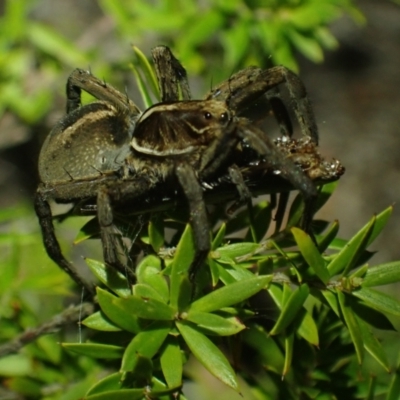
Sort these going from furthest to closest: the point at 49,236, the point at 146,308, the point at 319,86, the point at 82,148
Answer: the point at 319,86 < the point at 82,148 < the point at 49,236 < the point at 146,308

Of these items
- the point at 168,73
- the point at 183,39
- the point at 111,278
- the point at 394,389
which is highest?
the point at 183,39

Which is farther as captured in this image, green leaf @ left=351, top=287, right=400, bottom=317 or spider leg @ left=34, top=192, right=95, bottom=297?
spider leg @ left=34, top=192, right=95, bottom=297

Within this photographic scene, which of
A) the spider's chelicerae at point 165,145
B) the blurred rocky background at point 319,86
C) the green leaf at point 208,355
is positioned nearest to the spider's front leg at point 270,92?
the spider's chelicerae at point 165,145

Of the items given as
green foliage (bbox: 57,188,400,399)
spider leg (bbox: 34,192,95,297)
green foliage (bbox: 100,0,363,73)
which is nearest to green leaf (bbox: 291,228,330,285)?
green foliage (bbox: 57,188,400,399)

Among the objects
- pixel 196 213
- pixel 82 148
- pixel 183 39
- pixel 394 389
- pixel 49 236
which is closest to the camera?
pixel 394 389

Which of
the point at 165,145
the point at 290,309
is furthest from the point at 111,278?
the point at 165,145

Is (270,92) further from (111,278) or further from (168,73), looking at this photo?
(111,278)

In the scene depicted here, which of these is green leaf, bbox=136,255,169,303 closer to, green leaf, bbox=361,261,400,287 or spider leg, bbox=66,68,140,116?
green leaf, bbox=361,261,400,287

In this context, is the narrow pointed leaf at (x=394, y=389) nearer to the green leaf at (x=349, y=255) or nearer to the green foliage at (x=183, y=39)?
the green leaf at (x=349, y=255)
